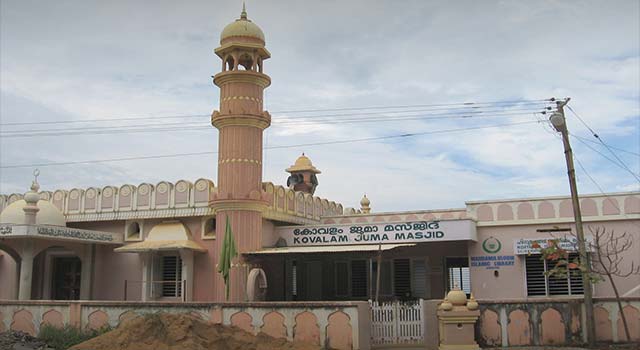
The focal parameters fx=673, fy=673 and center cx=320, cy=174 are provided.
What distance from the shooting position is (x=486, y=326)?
15.8 meters

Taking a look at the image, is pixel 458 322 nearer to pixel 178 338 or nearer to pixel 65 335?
pixel 178 338

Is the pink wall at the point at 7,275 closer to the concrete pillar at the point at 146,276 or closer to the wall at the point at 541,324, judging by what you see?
the concrete pillar at the point at 146,276

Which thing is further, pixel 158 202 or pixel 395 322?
pixel 158 202

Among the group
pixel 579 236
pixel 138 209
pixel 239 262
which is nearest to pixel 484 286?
pixel 579 236

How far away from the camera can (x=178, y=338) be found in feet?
46.0

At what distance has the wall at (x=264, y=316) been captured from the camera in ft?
49.8

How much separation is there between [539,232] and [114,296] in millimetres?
15366

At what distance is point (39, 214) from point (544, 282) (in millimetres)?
17554

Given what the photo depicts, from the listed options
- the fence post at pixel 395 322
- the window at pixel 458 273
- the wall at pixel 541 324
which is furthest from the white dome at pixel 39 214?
the wall at pixel 541 324

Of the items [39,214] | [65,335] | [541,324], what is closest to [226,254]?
[65,335]

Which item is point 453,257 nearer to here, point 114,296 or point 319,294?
point 319,294

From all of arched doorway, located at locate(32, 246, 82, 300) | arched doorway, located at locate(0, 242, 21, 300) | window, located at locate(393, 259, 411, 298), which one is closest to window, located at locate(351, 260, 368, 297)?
window, located at locate(393, 259, 411, 298)

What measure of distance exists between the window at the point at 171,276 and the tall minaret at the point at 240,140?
6.76ft

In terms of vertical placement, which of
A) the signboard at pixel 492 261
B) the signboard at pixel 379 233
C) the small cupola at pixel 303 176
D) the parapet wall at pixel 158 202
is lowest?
the signboard at pixel 492 261
